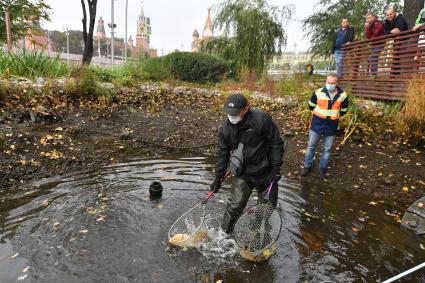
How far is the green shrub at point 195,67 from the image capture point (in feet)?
54.2

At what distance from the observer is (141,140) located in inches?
342

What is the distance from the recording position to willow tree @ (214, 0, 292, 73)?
61.3 feet

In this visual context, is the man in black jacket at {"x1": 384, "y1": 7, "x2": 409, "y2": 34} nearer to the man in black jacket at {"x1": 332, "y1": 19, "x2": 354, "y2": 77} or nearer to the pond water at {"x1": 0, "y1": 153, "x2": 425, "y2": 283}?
the man in black jacket at {"x1": 332, "y1": 19, "x2": 354, "y2": 77}

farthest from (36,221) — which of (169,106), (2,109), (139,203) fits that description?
(169,106)

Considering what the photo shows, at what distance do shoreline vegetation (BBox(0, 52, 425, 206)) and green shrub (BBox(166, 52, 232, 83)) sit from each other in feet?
8.73

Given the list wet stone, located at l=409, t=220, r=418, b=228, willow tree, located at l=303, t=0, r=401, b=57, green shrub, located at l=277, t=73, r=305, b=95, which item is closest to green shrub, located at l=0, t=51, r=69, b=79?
green shrub, located at l=277, t=73, r=305, b=95

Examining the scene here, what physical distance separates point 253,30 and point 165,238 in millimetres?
16511

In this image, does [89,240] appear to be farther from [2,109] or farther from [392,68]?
[392,68]

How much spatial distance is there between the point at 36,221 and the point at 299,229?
372cm

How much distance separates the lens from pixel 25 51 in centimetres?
1116

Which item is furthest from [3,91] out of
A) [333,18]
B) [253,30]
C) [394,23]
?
[333,18]

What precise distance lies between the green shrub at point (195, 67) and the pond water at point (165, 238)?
11.1m

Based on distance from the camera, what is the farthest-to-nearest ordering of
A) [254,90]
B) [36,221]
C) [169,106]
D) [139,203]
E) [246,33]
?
[246,33] < [254,90] < [169,106] < [139,203] < [36,221]

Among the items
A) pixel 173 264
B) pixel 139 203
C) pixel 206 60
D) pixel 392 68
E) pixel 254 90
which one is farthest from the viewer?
pixel 206 60
